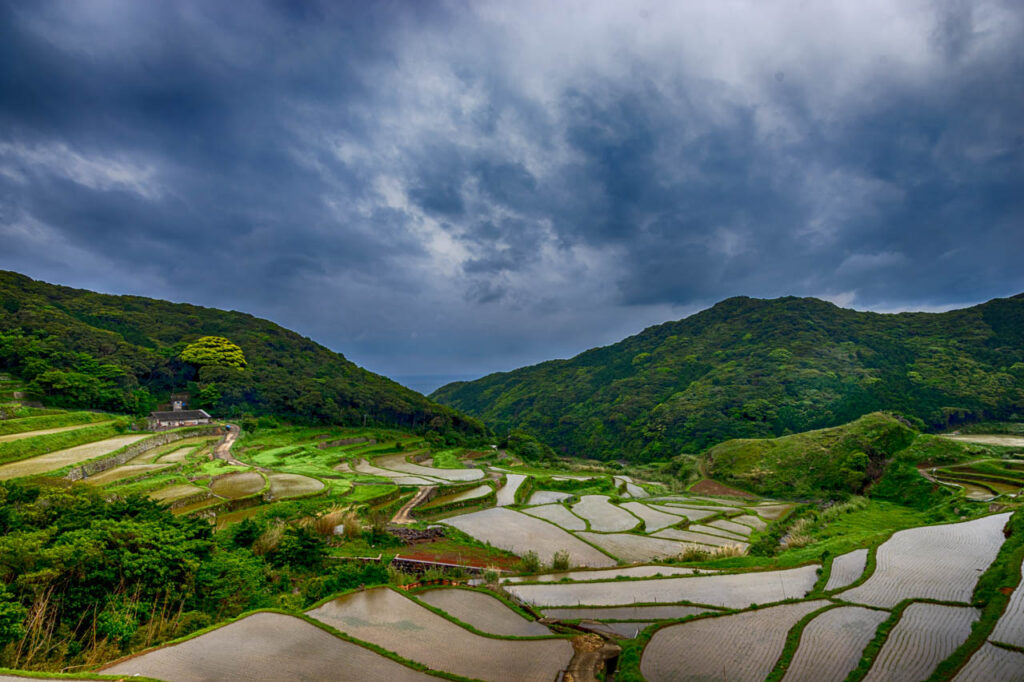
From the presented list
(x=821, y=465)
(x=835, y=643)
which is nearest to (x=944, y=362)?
(x=821, y=465)

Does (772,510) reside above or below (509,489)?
below

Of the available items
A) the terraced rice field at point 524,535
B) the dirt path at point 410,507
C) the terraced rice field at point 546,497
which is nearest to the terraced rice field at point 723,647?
the terraced rice field at point 524,535

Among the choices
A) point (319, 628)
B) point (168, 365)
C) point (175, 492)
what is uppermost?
point (168, 365)

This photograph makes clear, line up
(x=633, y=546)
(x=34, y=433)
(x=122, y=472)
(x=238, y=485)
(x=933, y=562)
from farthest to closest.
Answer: (x=34, y=433) → (x=238, y=485) → (x=122, y=472) → (x=633, y=546) → (x=933, y=562)

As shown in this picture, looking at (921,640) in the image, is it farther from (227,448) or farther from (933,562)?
(227,448)

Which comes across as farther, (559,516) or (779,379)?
(779,379)

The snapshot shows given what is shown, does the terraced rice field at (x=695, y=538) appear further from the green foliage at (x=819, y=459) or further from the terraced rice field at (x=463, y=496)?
the green foliage at (x=819, y=459)

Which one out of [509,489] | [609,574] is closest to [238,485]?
[509,489]

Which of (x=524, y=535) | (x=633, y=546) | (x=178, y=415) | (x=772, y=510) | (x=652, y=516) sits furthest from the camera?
(x=178, y=415)
